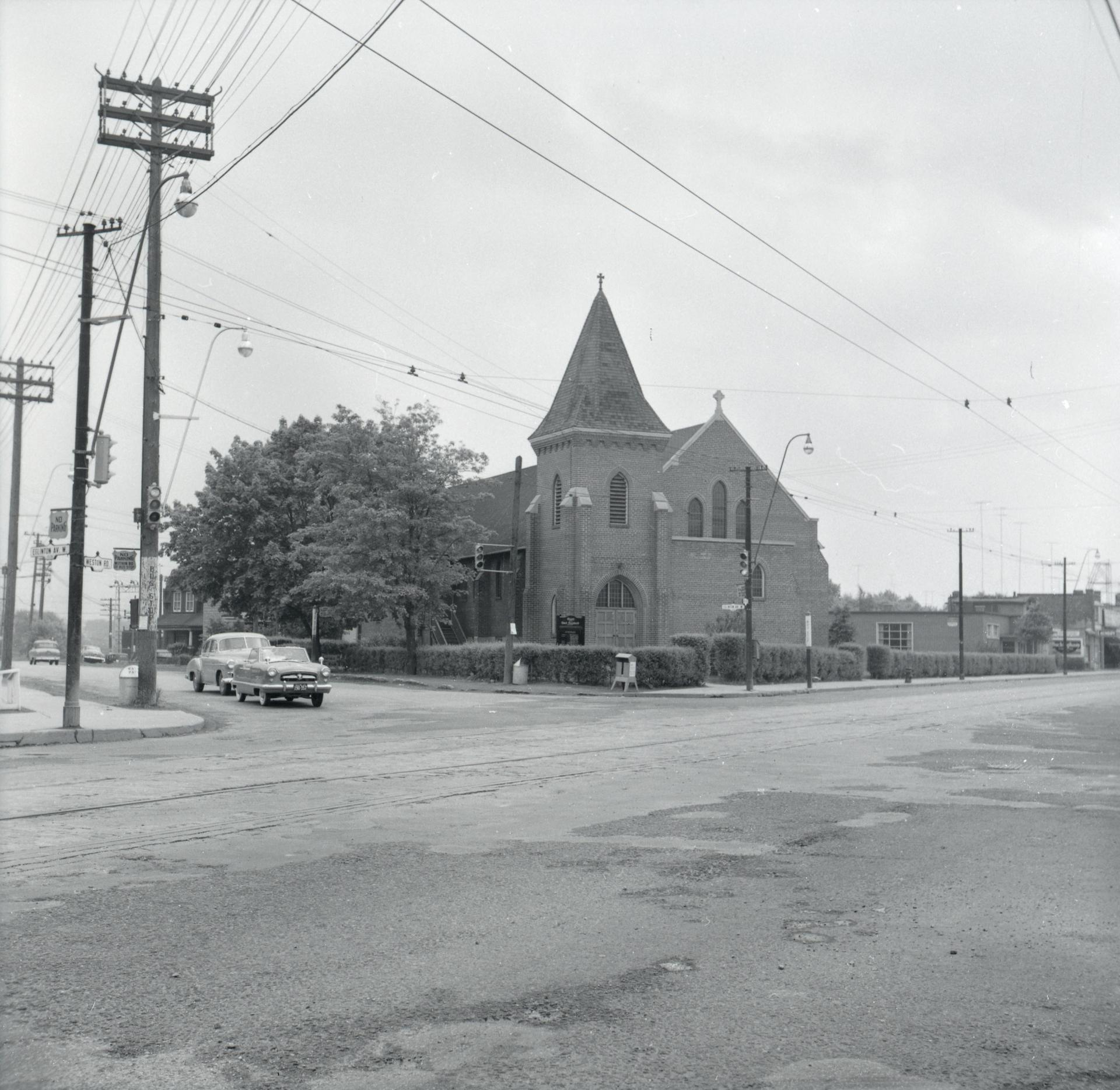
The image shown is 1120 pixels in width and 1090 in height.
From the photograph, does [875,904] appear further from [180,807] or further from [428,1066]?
[180,807]

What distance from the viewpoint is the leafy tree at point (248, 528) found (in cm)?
5147

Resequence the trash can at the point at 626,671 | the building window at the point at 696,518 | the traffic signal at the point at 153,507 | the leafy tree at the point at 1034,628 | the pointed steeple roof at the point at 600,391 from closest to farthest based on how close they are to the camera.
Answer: the traffic signal at the point at 153,507 < the trash can at the point at 626,671 < the pointed steeple roof at the point at 600,391 < the building window at the point at 696,518 < the leafy tree at the point at 1034,628

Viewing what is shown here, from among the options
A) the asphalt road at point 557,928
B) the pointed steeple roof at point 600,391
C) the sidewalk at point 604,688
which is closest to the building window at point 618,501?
the pointed steeple roof at point 600,391

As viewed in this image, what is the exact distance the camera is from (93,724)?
19.4 metres

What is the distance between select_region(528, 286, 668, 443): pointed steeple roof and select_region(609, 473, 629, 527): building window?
2.21 metres

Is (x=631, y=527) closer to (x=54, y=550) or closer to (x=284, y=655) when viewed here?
(x=284, y=655)

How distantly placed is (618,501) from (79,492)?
3260 centimetres

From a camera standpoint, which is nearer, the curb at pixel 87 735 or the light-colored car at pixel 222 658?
the curb at pixel 87 735

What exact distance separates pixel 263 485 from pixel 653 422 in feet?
59.1

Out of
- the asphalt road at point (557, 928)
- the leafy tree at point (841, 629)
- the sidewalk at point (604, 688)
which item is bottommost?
the sidewalk at point (604, 688)

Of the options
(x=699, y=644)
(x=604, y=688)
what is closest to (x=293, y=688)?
(x=604, y=688)

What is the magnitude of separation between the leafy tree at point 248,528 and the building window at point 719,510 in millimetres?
17975

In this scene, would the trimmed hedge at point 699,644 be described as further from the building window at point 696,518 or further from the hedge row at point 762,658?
the building window at point 696,518

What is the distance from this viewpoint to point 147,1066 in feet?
13.8
